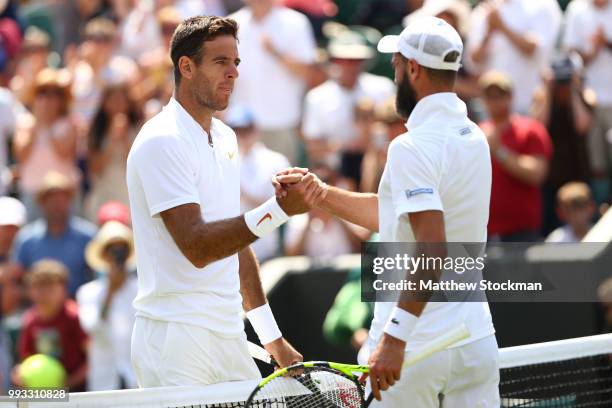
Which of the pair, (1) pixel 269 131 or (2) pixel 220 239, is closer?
(2) pixel 220 239

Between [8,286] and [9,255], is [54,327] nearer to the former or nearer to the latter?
[8,286]

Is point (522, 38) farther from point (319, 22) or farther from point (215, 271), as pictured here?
point (215, 271)

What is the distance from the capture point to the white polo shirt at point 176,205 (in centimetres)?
471

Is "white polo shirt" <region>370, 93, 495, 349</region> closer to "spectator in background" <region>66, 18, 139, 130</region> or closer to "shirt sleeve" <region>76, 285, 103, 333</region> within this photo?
"shirt sleeve" <region>76, 285, 103, 333</region>

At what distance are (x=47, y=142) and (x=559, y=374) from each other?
6242mm

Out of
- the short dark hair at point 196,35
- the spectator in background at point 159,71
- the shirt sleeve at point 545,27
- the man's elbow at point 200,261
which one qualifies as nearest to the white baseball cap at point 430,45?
the short dark hair at point 196,35

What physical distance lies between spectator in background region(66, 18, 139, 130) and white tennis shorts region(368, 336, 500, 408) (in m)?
7.04

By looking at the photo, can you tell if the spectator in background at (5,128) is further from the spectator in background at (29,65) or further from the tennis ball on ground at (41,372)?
the tennis ball on ground at (41,372)

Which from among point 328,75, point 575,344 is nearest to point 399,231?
point 575,344

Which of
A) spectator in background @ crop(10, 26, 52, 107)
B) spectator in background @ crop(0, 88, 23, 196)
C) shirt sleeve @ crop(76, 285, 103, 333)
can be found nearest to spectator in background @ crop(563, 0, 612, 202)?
shirt sleeve @ crop(76, 285, 103, 333)

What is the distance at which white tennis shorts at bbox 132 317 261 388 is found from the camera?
4773mm

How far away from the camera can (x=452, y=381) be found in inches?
185

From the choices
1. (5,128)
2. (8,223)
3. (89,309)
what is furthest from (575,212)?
(5,128)

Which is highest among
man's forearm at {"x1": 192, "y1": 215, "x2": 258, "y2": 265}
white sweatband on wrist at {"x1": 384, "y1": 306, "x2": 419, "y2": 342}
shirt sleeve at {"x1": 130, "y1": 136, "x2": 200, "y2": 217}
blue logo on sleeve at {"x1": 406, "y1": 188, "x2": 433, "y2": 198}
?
shirt sleeve at {"x1": 130, "y1": 136, "x2": 200, "y2": 217}
